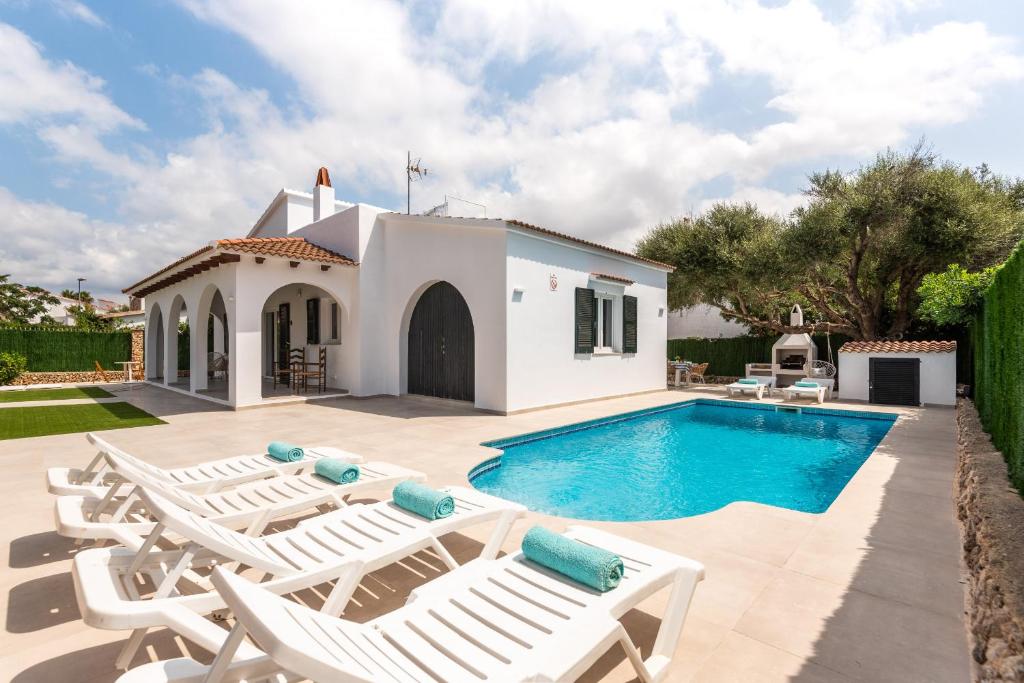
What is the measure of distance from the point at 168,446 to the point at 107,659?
612cm

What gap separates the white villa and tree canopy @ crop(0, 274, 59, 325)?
2542 centimetres

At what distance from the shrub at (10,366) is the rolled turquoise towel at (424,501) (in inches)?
898

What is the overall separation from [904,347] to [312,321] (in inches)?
706

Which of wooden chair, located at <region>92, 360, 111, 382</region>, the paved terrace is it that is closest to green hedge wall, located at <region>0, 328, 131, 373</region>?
wooden chair, located at <region>92, 360, 111, 382</region>

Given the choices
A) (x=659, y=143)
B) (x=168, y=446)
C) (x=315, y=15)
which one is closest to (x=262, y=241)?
(x=315, y=15)

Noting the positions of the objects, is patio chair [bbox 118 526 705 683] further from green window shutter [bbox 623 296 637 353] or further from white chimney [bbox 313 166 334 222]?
white chimney [bbox 313 166 334 222]

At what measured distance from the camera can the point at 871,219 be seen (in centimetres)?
1627

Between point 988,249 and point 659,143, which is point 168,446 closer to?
point 659,143

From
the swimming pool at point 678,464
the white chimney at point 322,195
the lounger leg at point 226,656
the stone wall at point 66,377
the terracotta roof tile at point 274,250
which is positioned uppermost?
the white chimney at point 322,195

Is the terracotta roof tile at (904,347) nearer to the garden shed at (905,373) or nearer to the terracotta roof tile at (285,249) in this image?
the garden shed at (905,373)

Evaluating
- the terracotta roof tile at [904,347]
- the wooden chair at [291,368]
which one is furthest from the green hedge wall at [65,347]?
the terracotta roof tile at [904,347]

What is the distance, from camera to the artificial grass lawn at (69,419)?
890 cm

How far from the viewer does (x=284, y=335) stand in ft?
58.4

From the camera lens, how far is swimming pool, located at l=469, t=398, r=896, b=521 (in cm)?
620
